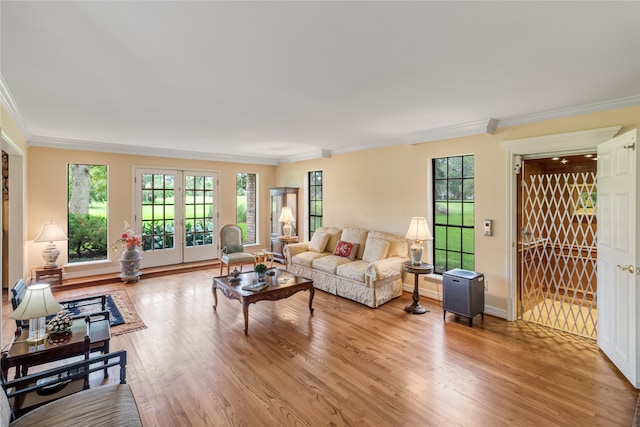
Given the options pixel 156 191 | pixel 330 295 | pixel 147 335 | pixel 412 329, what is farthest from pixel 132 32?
pixel 156 191

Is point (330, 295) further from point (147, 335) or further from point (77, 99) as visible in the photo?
point (77, 99)

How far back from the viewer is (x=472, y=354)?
10.2 feet

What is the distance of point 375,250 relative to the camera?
4.99 meters

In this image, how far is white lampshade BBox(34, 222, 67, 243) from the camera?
16.3 ft

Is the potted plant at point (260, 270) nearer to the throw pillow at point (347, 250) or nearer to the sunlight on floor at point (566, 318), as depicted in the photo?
the throw pillow at point (347, 250)

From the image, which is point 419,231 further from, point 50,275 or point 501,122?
point 50,275

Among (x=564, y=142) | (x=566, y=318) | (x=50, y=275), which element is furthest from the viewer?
(x=50, y=275)

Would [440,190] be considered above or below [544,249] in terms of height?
above

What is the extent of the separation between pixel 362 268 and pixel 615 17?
3618 mm

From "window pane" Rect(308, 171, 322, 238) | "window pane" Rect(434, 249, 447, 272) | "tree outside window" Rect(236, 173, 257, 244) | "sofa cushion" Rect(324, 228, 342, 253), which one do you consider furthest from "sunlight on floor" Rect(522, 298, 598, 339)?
"tree outside window" Rect(236, 173, 257, 244)

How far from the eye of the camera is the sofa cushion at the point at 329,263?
5.02 meters

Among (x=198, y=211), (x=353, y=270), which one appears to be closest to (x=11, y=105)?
(x=198, y=211)

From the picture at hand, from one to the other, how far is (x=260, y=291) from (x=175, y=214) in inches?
154

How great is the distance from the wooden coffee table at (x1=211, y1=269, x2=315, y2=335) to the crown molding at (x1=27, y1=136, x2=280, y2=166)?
3.46 m
